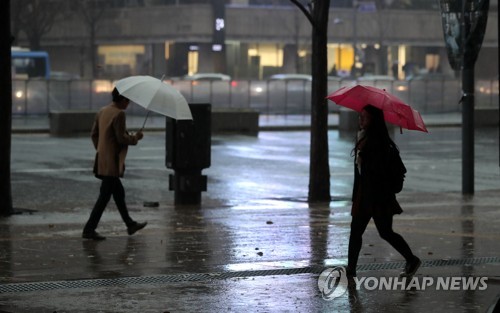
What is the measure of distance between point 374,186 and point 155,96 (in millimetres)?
3171

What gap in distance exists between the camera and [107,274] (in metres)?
9.59

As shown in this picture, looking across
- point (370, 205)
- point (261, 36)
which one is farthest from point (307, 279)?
point (261, 36)

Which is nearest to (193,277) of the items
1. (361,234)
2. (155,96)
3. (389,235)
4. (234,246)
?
(361,234)

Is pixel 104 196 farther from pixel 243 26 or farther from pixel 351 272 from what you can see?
pixel 243 26

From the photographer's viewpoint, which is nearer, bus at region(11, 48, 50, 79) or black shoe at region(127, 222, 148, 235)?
black shoe at region(127, 222, 148, 235)

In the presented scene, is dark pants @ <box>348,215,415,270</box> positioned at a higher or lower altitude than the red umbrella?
lower

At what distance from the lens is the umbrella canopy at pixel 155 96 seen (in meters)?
11.3

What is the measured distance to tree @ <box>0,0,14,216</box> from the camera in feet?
46.0

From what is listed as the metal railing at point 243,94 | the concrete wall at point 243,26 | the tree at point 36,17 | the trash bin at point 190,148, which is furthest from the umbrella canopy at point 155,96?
the concrete wall at point 243,26

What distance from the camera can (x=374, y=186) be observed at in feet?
30.4

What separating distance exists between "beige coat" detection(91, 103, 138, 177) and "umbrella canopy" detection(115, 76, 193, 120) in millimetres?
292

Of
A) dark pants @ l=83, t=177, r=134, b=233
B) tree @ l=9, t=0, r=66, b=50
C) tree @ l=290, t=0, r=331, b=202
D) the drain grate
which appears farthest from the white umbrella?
tree @ l=9, t=0, r=66, b=50

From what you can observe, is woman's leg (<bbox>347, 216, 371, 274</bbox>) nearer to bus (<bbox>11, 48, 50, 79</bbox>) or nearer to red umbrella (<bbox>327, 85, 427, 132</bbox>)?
red umbrella (<bbox>327, 85, 427, 132</bbox>)

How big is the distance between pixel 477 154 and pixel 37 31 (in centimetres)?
4456
